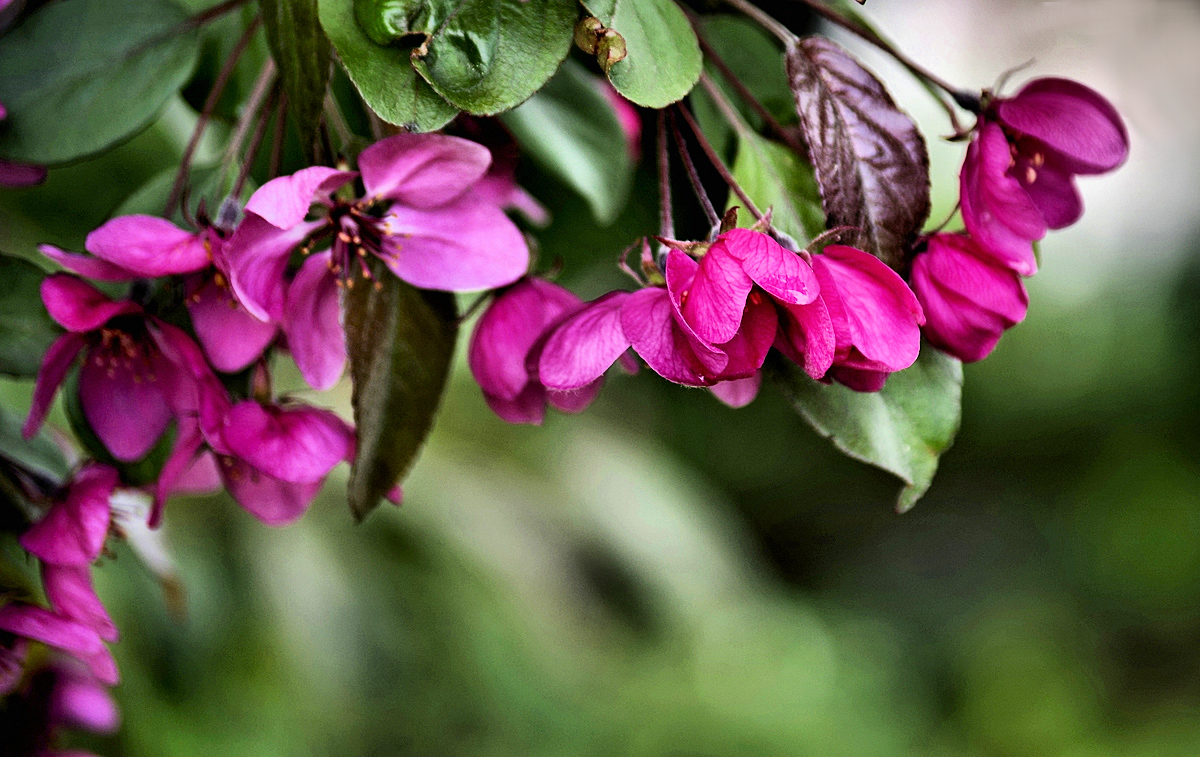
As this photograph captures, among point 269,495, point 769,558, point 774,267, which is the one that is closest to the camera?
point 774,267

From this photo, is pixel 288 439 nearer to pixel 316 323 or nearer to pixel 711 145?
pixel 316 323

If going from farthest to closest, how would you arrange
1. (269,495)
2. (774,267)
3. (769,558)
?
(769,558)
(269,495)
(774,267)

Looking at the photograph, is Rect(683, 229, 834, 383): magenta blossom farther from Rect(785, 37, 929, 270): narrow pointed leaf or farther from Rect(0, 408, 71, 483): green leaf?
Rect(0, 408, 71, 483): green leaf

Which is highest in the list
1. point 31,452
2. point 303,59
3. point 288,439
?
point 303,59

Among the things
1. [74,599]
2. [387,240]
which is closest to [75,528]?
[74,599]

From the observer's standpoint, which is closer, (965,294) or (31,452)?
(965,294)

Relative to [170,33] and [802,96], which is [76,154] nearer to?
[170,33]
